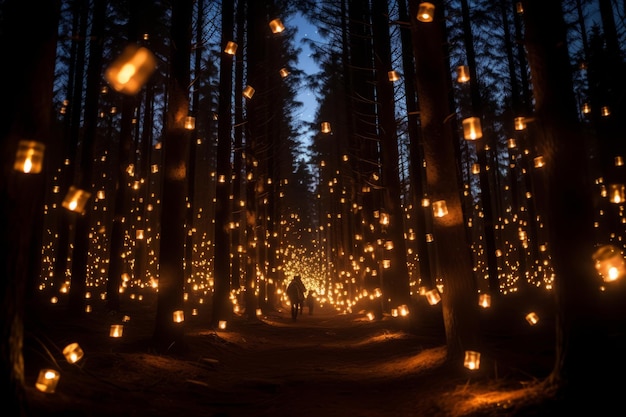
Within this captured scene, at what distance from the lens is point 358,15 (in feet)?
58.4

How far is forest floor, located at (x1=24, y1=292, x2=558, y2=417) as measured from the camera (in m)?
5.73

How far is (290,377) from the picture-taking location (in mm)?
8734

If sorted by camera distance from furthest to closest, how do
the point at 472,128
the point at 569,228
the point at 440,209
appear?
the point at 440,209 < the point at 472,128 < the point at 569,228

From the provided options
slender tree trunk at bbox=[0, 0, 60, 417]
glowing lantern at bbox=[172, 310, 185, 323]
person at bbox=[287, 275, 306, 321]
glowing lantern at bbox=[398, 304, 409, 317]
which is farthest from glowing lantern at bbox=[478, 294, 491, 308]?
person at bbox=[287, 275, 306, 321]

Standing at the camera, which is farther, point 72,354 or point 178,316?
point 178,316

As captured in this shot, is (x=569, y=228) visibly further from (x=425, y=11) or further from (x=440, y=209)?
(x=425, y=11)

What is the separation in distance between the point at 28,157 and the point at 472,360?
664cm

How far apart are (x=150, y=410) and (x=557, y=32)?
740 centimetres

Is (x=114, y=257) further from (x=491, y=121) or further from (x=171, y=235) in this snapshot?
(x=491, y=121)

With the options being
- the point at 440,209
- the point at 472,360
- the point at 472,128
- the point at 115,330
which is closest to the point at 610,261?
the point at 472,360

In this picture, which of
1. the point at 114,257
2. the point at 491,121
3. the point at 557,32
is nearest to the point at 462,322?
the point at 557,32

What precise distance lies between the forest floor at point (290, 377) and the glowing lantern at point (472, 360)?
0.58ft

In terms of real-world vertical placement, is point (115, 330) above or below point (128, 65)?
below

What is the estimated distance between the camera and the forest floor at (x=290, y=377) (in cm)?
573
